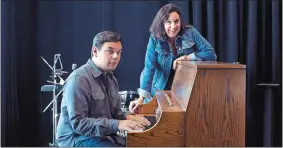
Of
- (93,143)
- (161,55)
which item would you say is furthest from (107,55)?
(161,55)

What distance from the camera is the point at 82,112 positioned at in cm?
158

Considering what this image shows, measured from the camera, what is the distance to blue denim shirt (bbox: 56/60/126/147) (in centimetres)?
157

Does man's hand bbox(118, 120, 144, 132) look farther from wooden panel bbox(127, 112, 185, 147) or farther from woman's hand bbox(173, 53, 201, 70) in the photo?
woman's hand bbox(173, 53, 201, 70)

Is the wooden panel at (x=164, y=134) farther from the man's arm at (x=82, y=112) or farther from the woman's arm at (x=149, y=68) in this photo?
the woman's arm at (x=149, y=68)

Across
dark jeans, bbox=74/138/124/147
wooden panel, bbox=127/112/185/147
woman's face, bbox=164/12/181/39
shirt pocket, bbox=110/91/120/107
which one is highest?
woman's face, bbox=164/12/181/39

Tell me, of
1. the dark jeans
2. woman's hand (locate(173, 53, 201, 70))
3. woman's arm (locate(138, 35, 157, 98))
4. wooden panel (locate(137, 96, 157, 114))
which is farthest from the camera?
woman's arm (locate(138, 35, 157, 98))

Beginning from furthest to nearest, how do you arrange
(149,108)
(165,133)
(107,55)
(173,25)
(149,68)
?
(149,68)
(173,25)
(149,108)
(107,55)
(165,133)

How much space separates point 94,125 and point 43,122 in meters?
1.92

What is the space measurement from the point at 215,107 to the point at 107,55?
1.92ft

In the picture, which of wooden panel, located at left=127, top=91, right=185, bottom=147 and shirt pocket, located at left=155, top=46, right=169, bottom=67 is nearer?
wooden panel, located at left=127, top=91, right=185, bottom=147

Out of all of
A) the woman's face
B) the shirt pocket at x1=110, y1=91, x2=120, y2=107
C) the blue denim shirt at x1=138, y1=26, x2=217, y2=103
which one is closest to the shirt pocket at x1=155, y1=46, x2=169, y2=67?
the blue denim shirt at x1=138, y1=26, x2=217, y2=103

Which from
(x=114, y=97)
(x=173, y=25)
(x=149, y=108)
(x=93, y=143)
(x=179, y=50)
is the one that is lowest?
(x=93, y=143)

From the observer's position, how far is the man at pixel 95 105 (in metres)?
1.58

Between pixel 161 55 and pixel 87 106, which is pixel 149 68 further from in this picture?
pixel 87 106
